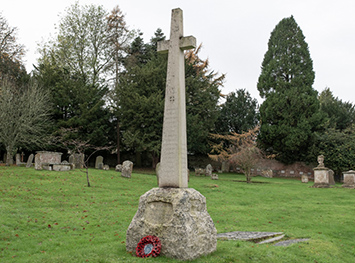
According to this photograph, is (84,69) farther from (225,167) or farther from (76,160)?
(225,167)

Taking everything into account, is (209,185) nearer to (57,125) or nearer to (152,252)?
(152,252)

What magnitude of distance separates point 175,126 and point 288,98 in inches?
1089

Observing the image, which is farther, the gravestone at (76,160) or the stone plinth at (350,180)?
the gravestone at (76,160)

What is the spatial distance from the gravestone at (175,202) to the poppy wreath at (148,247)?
0.11 m

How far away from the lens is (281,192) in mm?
17578

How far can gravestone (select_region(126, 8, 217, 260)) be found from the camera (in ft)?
18.0

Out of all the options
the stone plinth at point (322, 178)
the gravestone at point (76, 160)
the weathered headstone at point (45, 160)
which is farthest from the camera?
the gravestone at point (76, 160)

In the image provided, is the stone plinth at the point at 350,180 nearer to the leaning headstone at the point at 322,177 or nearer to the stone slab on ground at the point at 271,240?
the leaning headstone at the point at 322,177

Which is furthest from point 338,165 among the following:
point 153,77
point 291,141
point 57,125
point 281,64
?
point 57,125

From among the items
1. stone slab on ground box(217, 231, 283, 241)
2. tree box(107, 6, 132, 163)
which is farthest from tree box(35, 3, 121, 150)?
stone slab on ground box(217, 231, 283, 241)

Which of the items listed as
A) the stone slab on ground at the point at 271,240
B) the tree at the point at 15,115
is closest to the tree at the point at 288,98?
the tree at the point at 15,115

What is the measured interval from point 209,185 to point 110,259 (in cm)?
1350

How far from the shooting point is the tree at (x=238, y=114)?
35.2m

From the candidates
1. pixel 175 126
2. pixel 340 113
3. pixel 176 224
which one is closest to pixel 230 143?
pixel 340 113
